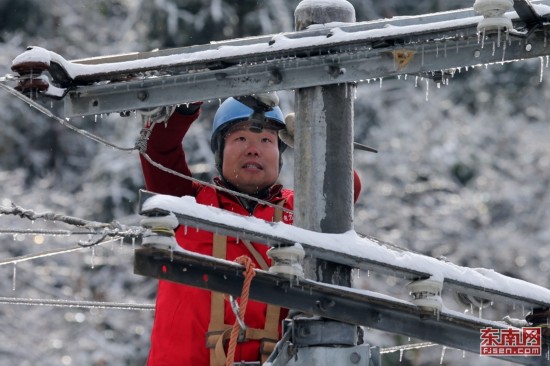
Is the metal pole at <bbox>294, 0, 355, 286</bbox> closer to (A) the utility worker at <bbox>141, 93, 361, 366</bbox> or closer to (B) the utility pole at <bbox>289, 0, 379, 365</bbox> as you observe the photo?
(B) the utility pole at <bbox>289, 0, 379, 365</bbox>

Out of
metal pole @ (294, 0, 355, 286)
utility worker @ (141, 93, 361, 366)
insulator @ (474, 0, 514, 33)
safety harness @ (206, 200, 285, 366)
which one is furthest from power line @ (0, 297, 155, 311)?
insulator @ (474, 0, 514, 33)

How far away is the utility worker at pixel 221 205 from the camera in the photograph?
7.70m

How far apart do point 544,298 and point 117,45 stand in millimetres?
15756

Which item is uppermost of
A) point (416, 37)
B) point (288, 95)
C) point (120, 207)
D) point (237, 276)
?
point (288, 95)

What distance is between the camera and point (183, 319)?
7.77 meters

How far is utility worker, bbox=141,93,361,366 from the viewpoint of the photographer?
7.70 m

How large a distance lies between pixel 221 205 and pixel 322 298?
1.35 m

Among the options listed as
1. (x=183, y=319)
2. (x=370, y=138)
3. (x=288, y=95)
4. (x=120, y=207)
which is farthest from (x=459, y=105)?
(x=183, y=319)

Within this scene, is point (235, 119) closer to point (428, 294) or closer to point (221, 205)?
point (221, 205)

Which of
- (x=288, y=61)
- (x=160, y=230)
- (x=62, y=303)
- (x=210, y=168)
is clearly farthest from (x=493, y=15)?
(x=210, y=168)

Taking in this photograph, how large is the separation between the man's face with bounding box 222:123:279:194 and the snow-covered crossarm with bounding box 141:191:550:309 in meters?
1.09

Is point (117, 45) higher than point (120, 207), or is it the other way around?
point (117, 45)

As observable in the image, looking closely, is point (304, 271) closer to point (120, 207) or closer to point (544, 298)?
point (544, 298)

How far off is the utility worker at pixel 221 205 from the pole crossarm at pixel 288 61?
231 mm
